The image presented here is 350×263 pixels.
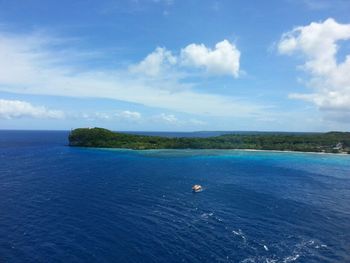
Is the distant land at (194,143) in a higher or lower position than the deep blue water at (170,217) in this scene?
higher

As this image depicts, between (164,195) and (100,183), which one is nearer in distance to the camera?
(164,195)

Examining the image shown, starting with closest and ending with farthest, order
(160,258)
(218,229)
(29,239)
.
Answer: (160,258), (29,239), (218,229)

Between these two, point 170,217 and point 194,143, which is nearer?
point 170,217

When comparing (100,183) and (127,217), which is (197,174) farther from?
(127,217)

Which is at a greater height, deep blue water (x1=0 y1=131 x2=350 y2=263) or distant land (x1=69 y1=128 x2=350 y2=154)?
distant land (x1=69 y1=128 x2=350 y2=154)

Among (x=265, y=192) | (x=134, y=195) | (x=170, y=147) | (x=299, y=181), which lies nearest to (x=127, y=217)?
(x=134, y=195)

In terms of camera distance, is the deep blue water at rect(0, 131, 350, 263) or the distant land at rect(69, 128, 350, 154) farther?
the distant land at rect(69, 128, 350, 154)

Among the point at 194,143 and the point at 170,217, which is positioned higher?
the point at 194,143

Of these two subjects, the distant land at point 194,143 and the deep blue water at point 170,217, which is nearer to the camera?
the deep blue water at point 170,217
